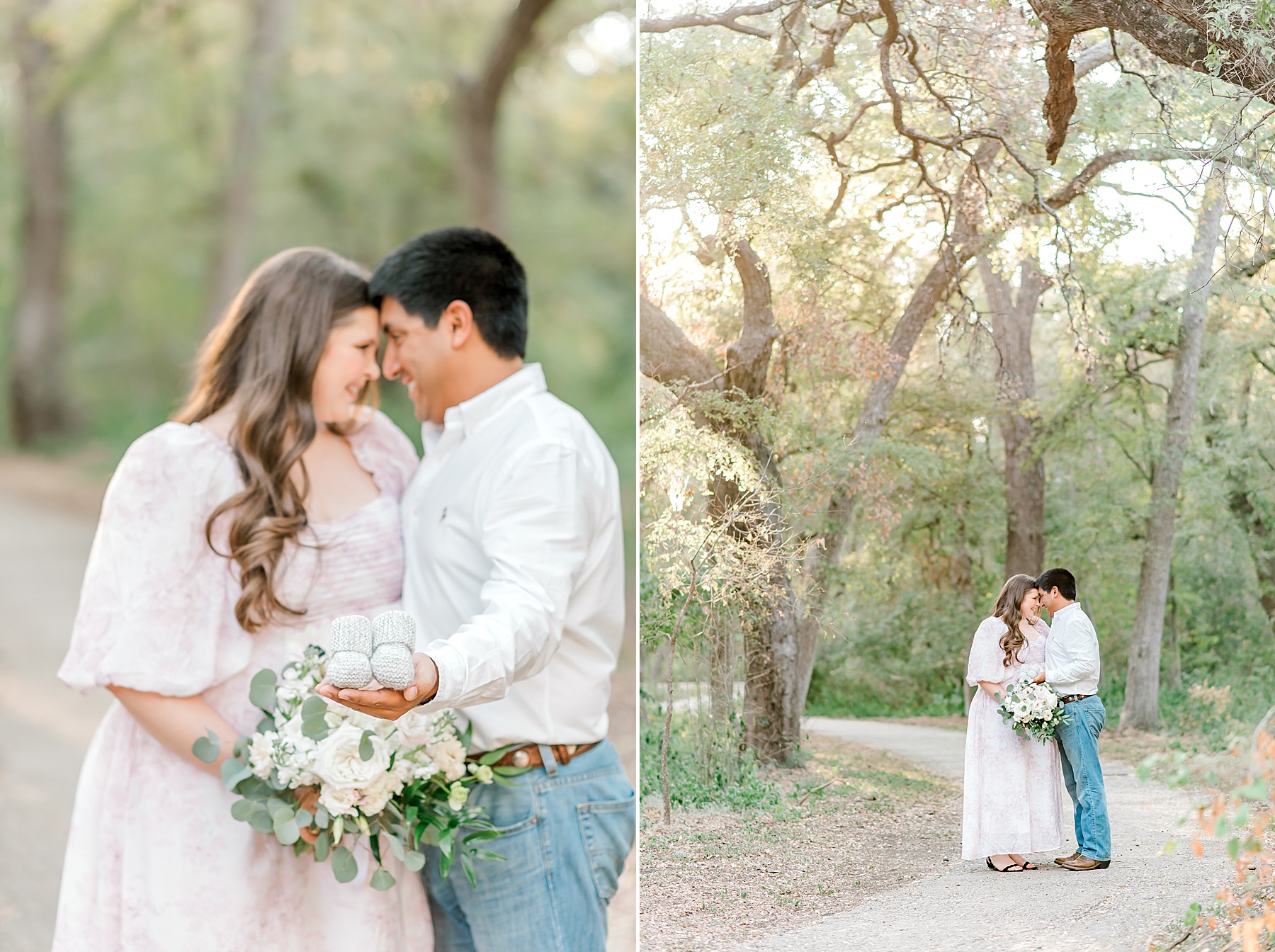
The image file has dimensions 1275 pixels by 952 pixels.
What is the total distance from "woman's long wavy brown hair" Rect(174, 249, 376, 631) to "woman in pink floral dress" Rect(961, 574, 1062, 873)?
1.34m

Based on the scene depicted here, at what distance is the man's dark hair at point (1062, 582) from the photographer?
1701 mm

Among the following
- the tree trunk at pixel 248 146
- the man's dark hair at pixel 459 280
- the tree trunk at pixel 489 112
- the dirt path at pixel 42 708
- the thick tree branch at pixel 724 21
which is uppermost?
the tree trunk at pixel 248 146

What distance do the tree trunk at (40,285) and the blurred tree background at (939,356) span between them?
14.8 m

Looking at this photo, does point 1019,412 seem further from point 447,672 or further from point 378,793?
point 378,793

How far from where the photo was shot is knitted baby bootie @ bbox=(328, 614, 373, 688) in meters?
1.50

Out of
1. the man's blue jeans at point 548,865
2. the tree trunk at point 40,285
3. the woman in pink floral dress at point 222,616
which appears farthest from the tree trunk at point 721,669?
the tree trunk at point 40,285

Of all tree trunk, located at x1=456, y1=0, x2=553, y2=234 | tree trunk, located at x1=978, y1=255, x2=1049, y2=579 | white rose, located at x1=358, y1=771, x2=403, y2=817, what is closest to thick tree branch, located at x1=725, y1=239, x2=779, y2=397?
tree trunk, located at x1=978, y1=255, x2=1049, y2=579

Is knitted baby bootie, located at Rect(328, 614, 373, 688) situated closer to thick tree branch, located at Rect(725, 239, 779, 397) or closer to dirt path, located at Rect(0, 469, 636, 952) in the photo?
thick tree branch, located at Rect(725, 239, 779, 397)

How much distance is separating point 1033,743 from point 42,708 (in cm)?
753

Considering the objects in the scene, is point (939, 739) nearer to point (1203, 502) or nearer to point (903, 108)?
point (1203, 502)

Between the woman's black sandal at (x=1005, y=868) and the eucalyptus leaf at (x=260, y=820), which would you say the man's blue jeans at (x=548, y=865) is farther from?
the woman's black sandal at (x=1005, y=868)

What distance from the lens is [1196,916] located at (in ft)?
5.41

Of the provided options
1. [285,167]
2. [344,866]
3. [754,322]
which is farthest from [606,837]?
[285,167]

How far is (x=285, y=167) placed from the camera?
13031mm
